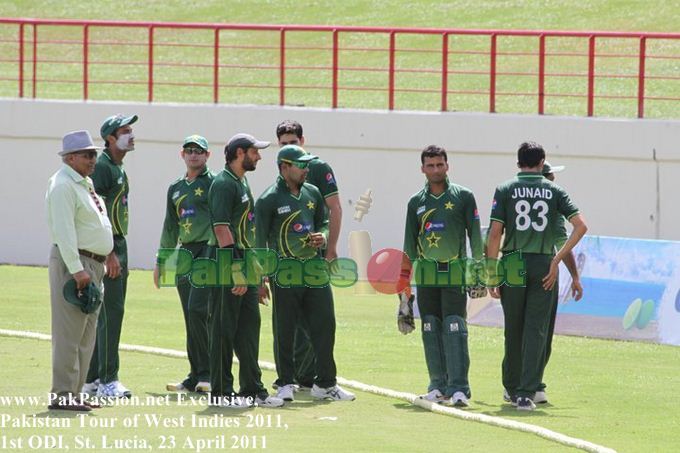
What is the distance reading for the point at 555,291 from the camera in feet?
40.8

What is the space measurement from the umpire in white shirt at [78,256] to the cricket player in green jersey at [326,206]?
212 centimetres

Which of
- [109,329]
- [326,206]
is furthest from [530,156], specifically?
[109,329]

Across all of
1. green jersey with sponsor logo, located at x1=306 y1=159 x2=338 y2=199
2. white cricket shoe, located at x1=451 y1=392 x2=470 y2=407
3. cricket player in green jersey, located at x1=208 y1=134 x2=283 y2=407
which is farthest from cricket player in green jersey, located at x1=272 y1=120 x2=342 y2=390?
white cricket shoe, located at x1=451 y1=392 x2=470 y2=407

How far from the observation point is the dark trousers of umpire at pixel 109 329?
12219 mm

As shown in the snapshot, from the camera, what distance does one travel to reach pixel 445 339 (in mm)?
12188

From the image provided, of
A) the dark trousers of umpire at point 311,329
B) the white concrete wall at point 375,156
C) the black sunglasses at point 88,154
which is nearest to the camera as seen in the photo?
the black sunglasses at point 88,154

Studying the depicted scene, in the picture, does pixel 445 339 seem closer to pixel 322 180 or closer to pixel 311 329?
pixel 311 329

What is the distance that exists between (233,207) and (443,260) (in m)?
1.83

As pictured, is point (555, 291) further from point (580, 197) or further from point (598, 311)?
point (580, 197)

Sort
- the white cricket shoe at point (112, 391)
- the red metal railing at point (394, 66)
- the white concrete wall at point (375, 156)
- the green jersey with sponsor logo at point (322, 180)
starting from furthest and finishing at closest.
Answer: the red metal railing at point (394, 66), the white concrete wall at point (375, 156), the green jersey with sponsor logo at point (322, 180), the white cricket shoe at point (112, 391)

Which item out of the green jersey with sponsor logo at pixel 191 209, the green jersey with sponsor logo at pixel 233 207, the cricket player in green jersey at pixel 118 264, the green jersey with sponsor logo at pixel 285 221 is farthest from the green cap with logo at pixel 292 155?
the cricket player in green jersey at pixel 118 264

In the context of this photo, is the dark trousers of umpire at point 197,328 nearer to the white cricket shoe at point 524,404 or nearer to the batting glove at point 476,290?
the batting glove at point 476,290

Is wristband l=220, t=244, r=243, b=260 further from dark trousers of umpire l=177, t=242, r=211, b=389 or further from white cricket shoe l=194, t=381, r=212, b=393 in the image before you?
white cricket shoe l=194, t=381, r=212, b=393

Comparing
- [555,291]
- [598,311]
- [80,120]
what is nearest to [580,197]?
[598,311]
